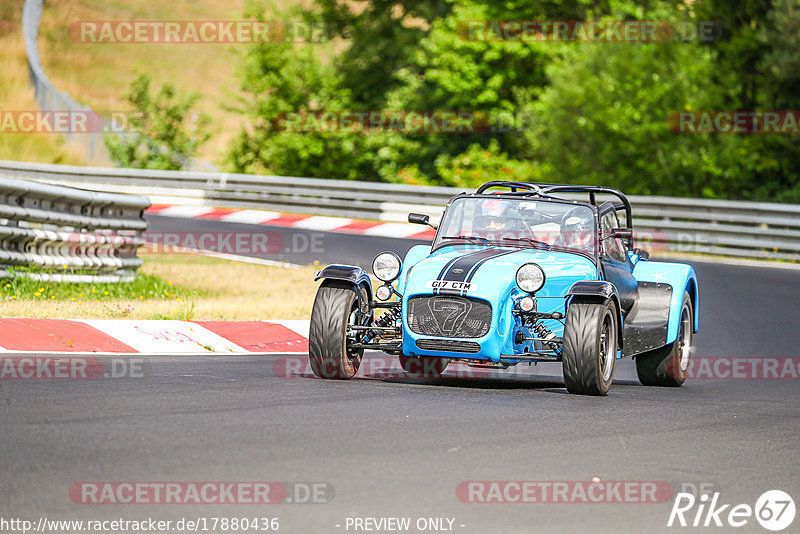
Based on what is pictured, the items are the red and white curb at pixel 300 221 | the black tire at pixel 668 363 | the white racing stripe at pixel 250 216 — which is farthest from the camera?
the white racing stripe at pixel 250 216

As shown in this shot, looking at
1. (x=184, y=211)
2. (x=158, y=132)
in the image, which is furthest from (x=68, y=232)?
(x=158, y=132)

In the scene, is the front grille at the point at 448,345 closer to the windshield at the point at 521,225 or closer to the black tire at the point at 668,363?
the windshield at the point at 521,225

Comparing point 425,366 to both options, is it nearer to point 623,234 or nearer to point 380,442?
point 623,234

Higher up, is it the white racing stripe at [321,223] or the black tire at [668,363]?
the white racing stripe at [321,223]

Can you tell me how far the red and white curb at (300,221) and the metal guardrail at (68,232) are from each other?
28.0ft

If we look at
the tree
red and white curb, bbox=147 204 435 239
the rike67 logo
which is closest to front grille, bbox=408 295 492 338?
the rike67 logo

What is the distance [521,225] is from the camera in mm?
10562

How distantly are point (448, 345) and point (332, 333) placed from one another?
2.84ft

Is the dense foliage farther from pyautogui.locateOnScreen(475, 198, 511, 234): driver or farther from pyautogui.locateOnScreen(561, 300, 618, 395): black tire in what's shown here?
pyautogui.locateOnScreen(561, 300, 618, 395): black tire

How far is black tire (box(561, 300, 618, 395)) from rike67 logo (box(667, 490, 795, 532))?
303cm

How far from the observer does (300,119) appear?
129ft

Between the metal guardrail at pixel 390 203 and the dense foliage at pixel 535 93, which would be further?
the dense foliage at pixel 535 93

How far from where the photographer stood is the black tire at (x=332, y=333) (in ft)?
30.8

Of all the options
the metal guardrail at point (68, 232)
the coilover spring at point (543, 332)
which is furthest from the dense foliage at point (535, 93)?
the coilover spring at point (543, 332)
